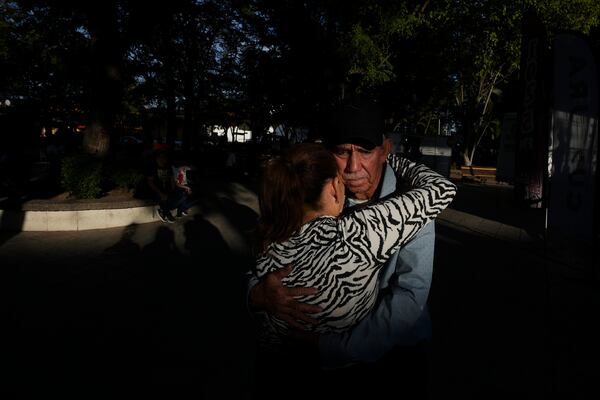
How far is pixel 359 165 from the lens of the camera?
175cm

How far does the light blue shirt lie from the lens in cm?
154

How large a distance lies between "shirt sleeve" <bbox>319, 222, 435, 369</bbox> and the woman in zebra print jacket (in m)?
0.05

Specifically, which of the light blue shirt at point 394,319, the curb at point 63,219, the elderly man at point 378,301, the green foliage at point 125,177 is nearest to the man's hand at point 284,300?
the elderly man at point 378,301

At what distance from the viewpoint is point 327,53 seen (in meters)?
16.9

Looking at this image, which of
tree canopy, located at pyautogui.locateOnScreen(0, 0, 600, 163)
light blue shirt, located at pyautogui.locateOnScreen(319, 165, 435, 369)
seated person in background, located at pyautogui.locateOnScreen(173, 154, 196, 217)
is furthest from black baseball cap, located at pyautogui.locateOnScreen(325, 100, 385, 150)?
tree canopy, located at pyautogui.locateOnScreen(0, 0, 600, 163)

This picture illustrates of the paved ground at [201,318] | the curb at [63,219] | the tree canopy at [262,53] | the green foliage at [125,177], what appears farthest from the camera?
the tree canopy at [262,53]

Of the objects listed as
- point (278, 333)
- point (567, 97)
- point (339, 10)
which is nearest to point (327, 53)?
point (339, 10)

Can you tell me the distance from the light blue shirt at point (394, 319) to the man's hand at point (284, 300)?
12 centimetres

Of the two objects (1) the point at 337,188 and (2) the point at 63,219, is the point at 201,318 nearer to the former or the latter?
(1) the point at 337,188

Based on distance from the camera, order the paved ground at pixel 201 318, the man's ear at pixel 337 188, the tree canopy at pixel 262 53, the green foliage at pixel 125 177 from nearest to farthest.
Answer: the man's ear at pixel 337 188 → the paved ground at pixel 201 318 → the green foliage at pixel 125 177 → the tree canopy at pixel 262 53

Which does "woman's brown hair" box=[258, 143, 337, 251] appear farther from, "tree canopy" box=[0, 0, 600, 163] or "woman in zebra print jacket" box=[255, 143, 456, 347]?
"tree canopy" box=[0, 0, 600, 163]

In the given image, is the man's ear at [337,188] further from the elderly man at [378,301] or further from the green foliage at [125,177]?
the green foliage at [125,177]

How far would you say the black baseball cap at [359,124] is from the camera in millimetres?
1712

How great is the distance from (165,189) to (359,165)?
9.99 m
